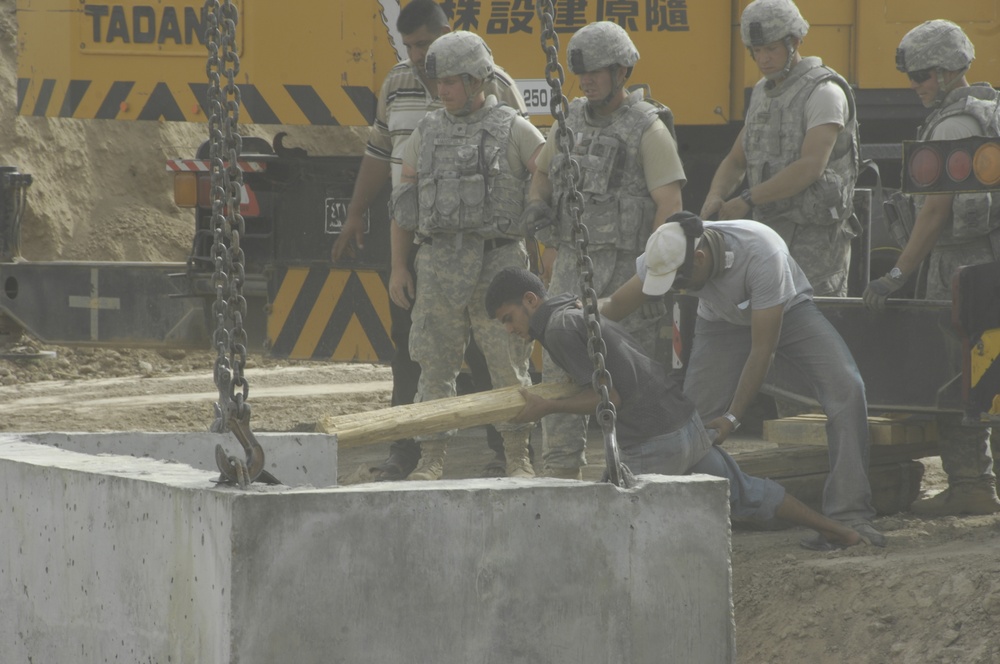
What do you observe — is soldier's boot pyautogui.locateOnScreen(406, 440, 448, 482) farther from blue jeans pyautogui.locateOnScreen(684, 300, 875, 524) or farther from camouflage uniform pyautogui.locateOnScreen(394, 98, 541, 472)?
blue jeans pyautogui.locateOnScreen(684, 300, 875, 524)

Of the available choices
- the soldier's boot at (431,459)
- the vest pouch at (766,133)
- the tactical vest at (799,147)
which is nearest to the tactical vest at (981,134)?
the tactical vest at (799,147)

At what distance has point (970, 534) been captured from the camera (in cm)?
514

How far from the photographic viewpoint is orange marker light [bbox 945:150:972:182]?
468 centimetres

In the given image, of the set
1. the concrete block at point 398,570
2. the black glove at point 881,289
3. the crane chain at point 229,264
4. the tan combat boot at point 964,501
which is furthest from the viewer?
the tan combat boot at point 964,501

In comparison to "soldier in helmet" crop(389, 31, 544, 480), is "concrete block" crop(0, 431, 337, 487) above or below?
below

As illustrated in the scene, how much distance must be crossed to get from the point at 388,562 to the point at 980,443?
335 centimetres

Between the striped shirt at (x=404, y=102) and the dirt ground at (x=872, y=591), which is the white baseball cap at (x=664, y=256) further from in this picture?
the striped shirt at (x=404, y=102)

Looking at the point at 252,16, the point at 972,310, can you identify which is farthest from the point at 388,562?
the point at 252,16

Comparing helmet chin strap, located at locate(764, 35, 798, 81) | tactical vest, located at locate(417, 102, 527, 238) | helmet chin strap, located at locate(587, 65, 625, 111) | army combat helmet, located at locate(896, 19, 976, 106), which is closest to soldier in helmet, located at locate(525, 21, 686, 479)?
helmet chin strap, located at locate(587, 65, 625, 111)

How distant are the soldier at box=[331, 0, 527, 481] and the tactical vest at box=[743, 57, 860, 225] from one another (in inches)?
42.4

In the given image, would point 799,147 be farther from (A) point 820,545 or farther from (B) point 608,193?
(A) point 820,545

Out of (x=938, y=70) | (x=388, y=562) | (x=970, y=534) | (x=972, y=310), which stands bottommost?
(x=970, y=534)

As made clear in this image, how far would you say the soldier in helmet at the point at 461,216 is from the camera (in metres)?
5.78

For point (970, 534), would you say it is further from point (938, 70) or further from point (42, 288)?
point (42, 288)
